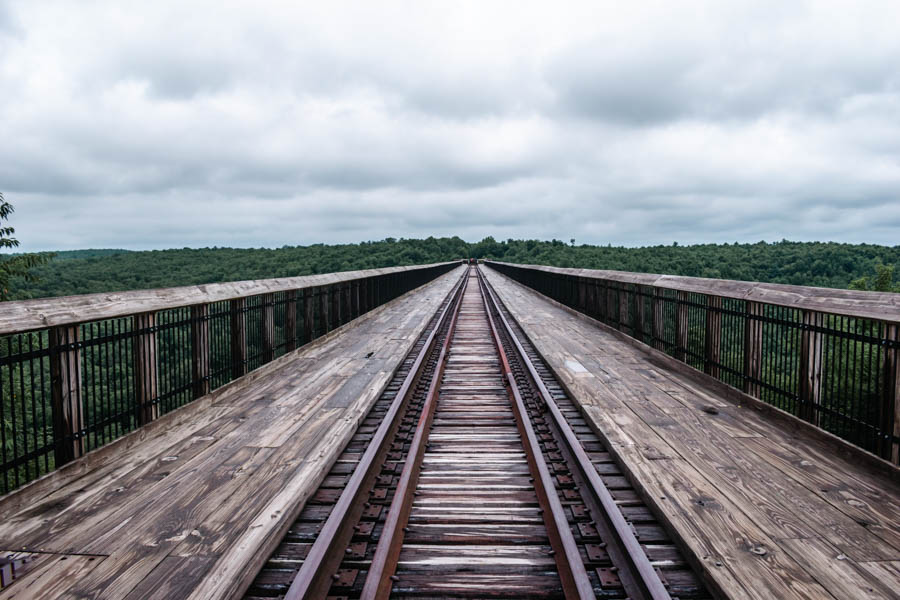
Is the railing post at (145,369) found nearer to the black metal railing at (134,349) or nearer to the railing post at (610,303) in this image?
the black metal railing at (134,349)

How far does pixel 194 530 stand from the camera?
354 cm

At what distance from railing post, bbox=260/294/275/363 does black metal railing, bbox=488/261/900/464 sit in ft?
22.4

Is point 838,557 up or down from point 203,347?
down

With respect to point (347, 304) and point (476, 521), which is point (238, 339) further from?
point (347, 304)

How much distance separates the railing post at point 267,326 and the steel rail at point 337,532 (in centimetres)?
417

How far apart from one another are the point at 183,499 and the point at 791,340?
21.3ft

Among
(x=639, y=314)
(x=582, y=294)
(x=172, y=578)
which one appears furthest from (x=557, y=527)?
(x=582, y=294)

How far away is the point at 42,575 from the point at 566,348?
8.73 metres

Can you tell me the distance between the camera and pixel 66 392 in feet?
14.8

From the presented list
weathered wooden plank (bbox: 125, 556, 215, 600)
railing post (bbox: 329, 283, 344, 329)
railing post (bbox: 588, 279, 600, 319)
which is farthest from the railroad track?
railing post (bbox: 588, 279, 600, 319)

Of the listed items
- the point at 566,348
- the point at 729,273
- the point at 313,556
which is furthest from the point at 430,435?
the point at 729,273

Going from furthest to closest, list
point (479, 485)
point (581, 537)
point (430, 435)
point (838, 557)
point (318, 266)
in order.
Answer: point (318, 266) < point (430, 435) < point (479, 485) < point (581, 537) < point (838, 557)

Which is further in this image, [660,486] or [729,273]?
[729,273]

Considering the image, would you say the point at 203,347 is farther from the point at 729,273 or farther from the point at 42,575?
the point at 729,273
